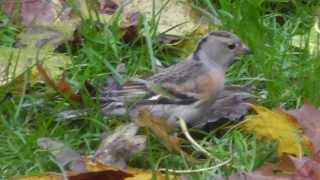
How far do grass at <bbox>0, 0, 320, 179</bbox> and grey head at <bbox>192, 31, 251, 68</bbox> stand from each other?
0.76 feet

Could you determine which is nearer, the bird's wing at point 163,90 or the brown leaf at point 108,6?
the bird's wing at point 163,90

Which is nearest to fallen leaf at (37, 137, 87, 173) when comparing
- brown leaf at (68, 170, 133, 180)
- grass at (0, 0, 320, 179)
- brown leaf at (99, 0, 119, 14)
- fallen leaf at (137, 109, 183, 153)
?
grass at (0, 0, 320, 179)

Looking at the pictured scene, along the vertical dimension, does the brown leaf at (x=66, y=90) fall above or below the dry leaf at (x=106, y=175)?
above

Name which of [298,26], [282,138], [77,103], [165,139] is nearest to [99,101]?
[77,103]

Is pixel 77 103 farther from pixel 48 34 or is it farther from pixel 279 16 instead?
pixel 279 16

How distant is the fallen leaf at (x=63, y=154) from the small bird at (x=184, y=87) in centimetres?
29

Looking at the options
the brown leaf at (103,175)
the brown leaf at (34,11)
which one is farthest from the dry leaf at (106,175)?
the brown leaf at (34,11)

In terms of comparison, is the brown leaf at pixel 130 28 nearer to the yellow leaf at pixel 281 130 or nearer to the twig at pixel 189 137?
the twig at pixel 189 137

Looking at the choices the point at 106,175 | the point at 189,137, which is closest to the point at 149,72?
the point at 189,137

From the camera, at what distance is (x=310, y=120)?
496 centimetres

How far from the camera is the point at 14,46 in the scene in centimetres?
596

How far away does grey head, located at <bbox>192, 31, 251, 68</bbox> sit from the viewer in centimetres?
532

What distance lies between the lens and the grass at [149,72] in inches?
194

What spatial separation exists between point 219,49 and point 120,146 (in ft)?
2.49
